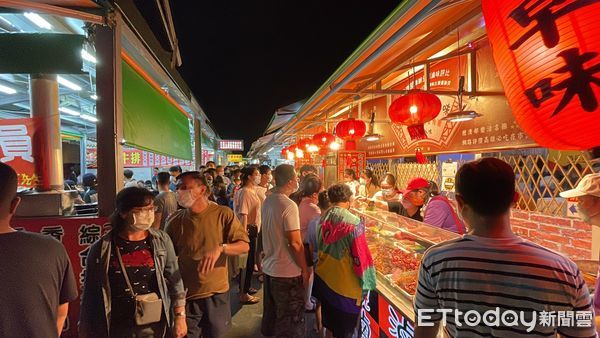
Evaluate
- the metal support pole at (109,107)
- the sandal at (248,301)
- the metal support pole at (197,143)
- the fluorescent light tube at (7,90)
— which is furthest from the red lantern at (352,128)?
the fluorescent light tube at (7,90)

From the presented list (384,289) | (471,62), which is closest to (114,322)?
(384,289)

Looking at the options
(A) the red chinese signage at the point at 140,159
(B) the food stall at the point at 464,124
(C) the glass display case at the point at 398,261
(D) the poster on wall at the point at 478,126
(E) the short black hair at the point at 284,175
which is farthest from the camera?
(A) the red chinese signage at the point at 140,159

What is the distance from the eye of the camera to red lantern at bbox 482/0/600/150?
1.42 m

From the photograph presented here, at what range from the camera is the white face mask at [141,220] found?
7.61 feet

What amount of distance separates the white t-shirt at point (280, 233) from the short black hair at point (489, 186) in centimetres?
219

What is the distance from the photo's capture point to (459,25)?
4094 mm

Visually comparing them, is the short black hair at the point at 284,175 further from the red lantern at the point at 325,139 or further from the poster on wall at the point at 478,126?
the red lantern at the point at 325,139

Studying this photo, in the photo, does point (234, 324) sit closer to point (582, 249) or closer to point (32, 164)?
point (32, 164)

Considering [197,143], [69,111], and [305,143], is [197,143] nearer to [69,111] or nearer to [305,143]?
[69,111]

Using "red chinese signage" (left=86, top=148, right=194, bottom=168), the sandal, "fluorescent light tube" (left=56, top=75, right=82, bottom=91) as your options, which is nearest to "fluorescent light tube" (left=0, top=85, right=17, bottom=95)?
"fluorescent light tube" (left=56, top=75, right=82, bottom=91)

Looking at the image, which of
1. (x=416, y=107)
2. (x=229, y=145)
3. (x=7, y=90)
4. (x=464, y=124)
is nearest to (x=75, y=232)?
(x=416, y=107)

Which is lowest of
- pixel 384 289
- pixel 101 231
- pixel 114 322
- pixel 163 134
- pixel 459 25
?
pixel 384 289

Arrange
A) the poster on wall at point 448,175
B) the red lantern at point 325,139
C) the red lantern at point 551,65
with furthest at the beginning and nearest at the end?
the red lantern at point 325,139, the poster on wall at point 448,175, the red lantern at point 551,65

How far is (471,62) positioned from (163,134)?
6.02m
